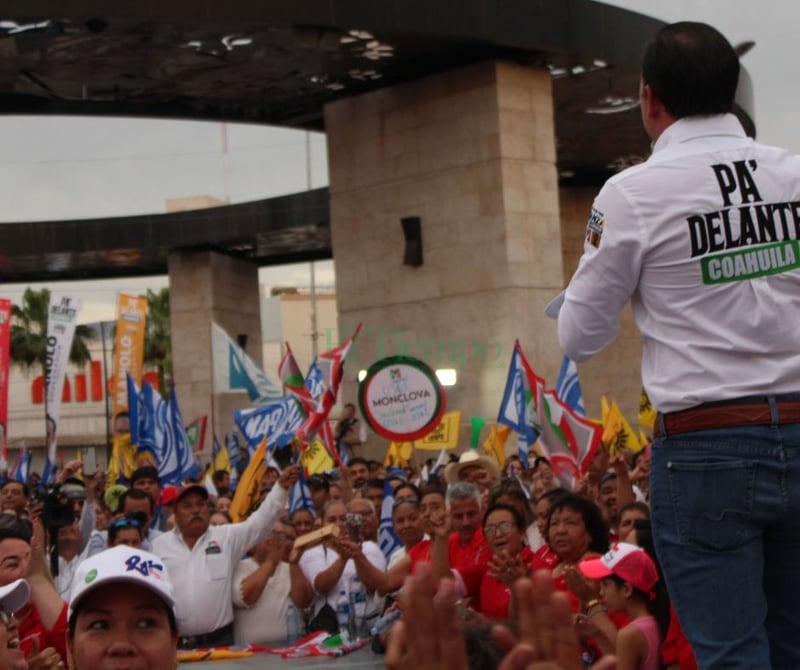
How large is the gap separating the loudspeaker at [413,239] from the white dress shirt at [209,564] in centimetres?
1731

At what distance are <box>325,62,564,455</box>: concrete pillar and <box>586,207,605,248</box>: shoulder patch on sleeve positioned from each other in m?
22.6

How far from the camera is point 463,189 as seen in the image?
90.0 feet

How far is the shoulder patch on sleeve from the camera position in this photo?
3857 millimetres

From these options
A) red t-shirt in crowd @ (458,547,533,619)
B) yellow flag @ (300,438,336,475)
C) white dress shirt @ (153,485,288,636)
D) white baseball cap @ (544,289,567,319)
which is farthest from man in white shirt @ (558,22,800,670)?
yellow flag @ (300,438,336,475)

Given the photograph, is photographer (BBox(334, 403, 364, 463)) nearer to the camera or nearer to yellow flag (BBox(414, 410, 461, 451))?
yellow flag (BBox(414, 410, 461, 451))

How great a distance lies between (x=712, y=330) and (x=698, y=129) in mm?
511

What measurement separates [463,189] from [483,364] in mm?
2993

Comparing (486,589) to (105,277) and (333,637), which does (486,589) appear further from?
(105,277)

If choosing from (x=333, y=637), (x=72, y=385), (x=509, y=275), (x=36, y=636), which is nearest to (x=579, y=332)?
(x=36, y=636)

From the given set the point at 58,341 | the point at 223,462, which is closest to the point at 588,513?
the point at 223,462

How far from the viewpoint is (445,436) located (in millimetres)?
21812

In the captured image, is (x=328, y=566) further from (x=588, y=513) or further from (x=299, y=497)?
(x=588, y=513)

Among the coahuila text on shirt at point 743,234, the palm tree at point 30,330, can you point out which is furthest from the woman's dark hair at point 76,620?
the palm tree at point 30,330

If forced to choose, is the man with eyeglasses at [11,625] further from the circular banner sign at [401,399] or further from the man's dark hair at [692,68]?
the circular banner sign at [401,399]
